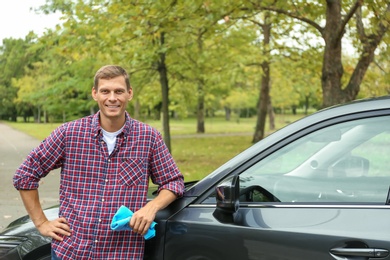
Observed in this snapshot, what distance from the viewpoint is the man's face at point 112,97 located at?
8.52 ft

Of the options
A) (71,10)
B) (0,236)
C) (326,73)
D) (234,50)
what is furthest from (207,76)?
(0,236)

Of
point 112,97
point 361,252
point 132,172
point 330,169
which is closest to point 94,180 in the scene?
point 132,172

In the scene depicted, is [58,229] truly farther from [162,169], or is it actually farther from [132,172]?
[162,169]

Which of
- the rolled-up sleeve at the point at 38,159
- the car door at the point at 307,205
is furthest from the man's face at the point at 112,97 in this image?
the car door at the point at 307,205

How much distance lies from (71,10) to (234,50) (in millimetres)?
7360

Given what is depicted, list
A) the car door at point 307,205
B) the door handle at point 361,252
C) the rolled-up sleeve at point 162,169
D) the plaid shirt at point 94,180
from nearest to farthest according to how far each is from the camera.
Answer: the door handle at point 361,252
the car door at point 307,205
the plaid shirt at point 94,180
the rolled-up sleeve at point 162,169

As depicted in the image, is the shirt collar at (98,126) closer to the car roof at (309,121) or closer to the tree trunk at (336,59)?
the car roof at (309,121)

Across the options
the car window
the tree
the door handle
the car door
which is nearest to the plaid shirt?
the car door

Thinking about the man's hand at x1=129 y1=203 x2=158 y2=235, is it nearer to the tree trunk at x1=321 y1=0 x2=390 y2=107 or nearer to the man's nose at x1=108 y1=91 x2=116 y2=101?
the man's nose at x1=108 y1=91 x2=116 y2=101

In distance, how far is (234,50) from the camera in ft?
57.7

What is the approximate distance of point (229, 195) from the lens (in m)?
2.32

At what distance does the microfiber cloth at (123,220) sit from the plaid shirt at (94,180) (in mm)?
88

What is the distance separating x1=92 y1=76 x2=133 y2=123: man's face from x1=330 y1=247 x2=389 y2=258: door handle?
122 cm

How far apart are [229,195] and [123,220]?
511mm
